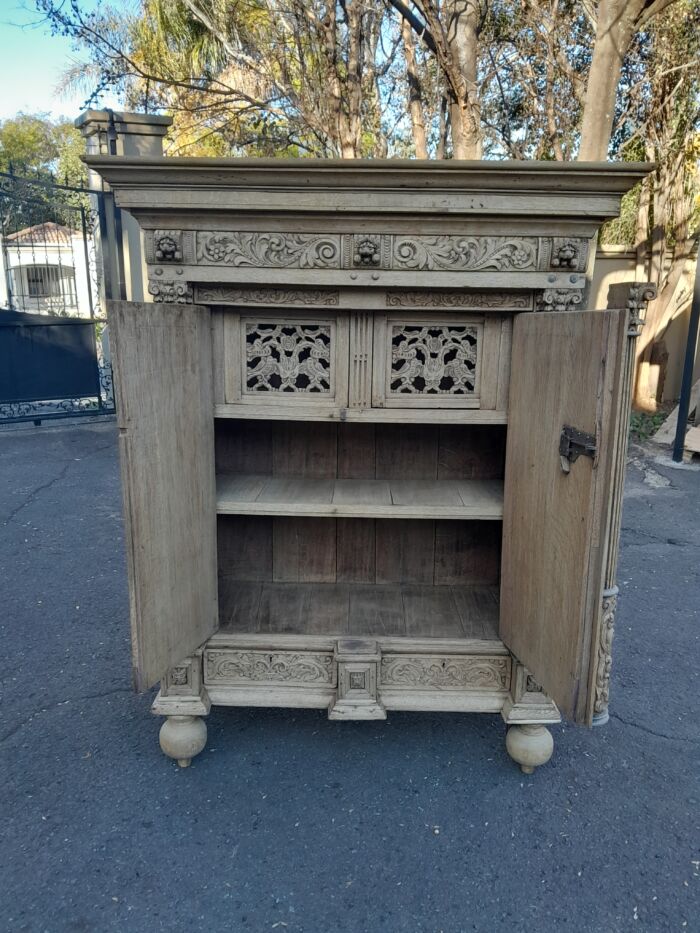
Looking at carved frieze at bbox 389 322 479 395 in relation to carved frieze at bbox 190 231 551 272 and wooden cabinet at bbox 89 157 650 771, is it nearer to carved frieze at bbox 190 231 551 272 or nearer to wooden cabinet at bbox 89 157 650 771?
wooden cabinet at bbox 89 157 650 771

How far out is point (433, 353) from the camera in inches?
76.9

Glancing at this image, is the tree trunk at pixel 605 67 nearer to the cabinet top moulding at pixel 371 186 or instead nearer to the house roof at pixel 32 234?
the cabinet top moulding at pixel 371 186

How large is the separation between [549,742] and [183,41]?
34.8 feet

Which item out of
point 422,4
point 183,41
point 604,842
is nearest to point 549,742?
point 604,842

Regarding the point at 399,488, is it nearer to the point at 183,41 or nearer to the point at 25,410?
the point at 25,410

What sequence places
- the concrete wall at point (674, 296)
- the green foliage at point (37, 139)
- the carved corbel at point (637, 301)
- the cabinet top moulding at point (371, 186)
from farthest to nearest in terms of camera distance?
the green foliage at point (37, 139) → the concrete wall at point (674, 296) → the cabinet top moulding at point (371, 186) → the carved corbel at point (637, 301)

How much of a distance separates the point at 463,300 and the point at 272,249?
0.56m

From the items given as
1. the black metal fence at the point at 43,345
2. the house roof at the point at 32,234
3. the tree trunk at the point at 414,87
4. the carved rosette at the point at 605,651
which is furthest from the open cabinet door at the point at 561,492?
the house roof at the point at 32,234

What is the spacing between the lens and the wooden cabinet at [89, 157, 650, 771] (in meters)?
1.48

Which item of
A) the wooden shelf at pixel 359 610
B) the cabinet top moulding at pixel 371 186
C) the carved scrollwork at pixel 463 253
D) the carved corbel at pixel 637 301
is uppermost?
the cabinet top moulding at pixel 371 186

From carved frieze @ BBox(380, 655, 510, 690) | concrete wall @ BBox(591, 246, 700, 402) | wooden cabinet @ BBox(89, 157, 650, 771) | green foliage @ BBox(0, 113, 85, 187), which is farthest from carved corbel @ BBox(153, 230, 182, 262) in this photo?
green foliage @ BBox(0, 113, 85, 187)

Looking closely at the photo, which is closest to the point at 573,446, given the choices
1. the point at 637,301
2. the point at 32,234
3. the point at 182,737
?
the point at 637,301

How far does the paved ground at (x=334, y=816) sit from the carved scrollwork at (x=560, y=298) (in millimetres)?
1413

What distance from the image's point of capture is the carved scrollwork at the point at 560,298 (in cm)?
175
